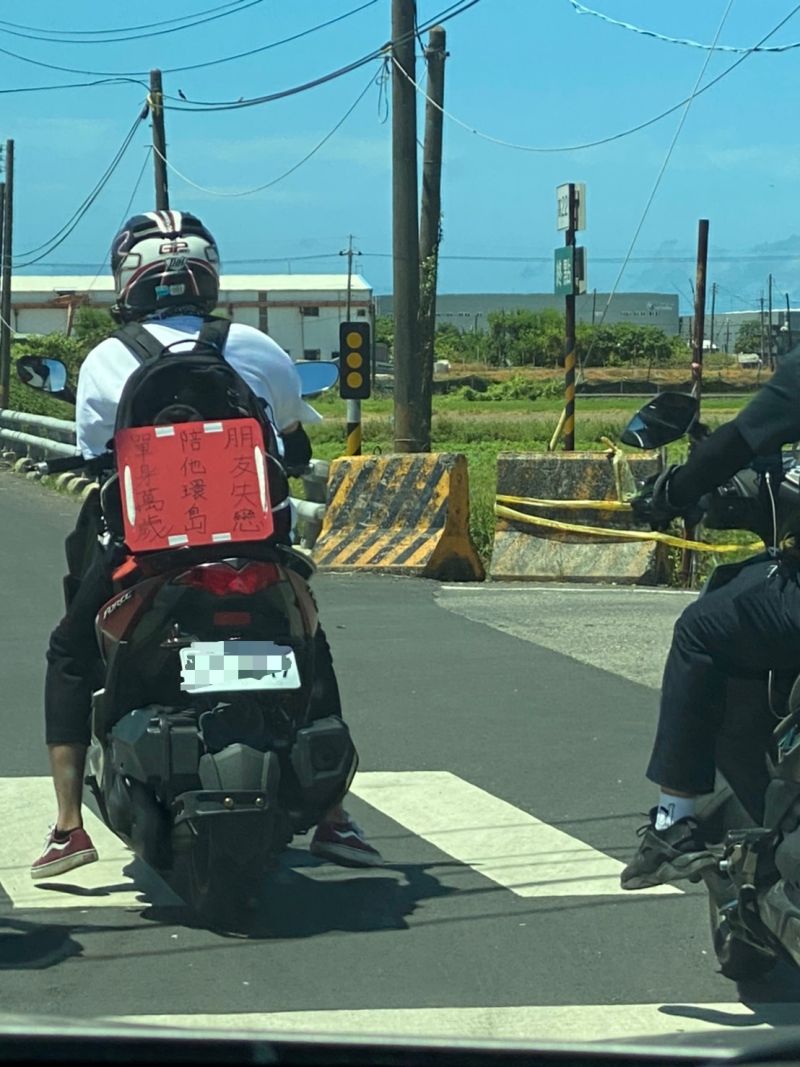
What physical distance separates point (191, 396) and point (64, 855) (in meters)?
1.53

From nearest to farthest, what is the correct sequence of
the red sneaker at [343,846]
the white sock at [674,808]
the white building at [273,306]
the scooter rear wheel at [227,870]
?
the white sock at [674,808], the scooter rear wheel at [227,870], the red sneaker at [343,846], the white building at [273,306]

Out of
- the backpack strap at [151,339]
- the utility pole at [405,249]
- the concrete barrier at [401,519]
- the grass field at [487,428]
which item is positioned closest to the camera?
the backpack strap at [151,339]

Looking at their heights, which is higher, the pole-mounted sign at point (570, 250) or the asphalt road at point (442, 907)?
the pole-mounted sign at point (570, 250)

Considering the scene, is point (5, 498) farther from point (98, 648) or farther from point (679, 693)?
point (679, 693)

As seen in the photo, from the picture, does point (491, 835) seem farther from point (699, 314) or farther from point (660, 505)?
point (699, 314)

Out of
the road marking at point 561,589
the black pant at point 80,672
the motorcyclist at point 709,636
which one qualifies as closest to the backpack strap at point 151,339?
the black pant at point 80,672

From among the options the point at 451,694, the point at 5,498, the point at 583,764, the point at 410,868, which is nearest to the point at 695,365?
A: the point at 451,694

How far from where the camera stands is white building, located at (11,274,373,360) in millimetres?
109688

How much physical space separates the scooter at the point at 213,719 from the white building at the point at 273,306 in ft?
344

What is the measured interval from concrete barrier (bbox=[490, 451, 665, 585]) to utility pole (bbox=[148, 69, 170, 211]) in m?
20.6

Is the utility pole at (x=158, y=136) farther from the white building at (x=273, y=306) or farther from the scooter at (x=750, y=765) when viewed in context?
the white building at (x=273, y=306)

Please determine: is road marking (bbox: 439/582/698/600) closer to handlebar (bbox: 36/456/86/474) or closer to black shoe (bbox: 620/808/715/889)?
handlebar (bbox: 36/456/86/474)

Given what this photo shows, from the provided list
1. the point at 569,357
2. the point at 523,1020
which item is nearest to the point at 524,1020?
the point at 523,1020

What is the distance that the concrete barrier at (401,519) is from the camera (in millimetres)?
12375
